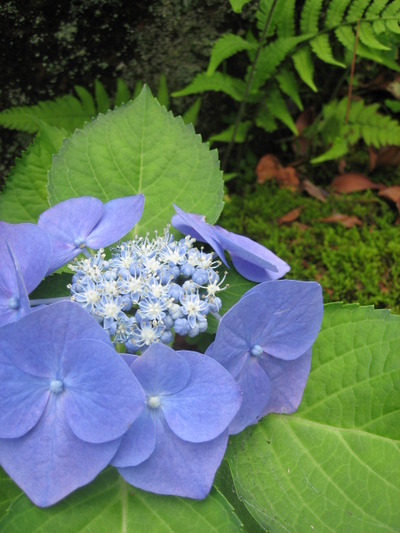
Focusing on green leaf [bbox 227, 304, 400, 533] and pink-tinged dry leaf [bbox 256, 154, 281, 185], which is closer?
green leaf [bbox 227, 304, 400, 533]

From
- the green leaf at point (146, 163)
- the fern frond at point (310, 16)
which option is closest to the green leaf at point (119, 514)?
the green leaf at point (146, 163)

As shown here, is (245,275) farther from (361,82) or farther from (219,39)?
(361,82)

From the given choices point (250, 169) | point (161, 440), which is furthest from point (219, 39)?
point (161, 440)

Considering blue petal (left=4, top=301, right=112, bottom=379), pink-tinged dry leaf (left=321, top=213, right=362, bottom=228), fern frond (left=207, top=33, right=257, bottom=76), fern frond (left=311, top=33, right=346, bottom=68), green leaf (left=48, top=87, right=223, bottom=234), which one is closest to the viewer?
blue petal (left=4, top=301, right=112, bottom=379)

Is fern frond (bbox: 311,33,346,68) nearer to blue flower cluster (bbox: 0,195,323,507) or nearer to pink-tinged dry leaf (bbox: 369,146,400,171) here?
pink-tinged dry leaf (bbox: 369,146,400,171)

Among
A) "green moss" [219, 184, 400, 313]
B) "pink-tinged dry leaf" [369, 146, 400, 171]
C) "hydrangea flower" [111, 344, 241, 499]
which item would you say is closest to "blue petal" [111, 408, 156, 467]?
"hydrangea flower" [111, 344, 241, 499]
